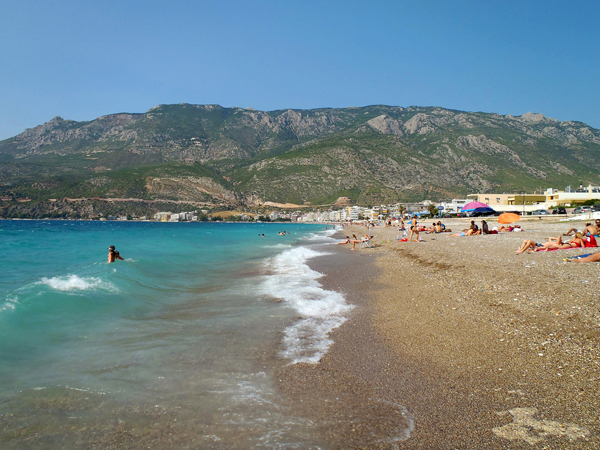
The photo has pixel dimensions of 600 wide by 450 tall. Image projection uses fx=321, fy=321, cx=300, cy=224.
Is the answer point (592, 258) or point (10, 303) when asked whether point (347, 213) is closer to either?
point (592, 258)

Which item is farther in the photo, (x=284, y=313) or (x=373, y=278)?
(x=373, y=278)

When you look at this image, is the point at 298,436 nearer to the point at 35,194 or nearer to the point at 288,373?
the point at 288,373

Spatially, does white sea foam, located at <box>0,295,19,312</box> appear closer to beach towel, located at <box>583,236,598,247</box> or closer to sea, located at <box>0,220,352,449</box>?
sea, located at <box>0,220,352,449</box>

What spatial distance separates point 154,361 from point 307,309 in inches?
185

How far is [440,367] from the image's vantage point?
5.44 m

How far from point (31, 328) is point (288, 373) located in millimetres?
6787

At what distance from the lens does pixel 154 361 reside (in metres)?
5.98

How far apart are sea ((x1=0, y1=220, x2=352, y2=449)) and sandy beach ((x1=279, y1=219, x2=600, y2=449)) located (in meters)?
0.61

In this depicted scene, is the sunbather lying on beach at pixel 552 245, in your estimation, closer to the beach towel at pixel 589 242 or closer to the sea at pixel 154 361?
the beach towel at pixel 589 242

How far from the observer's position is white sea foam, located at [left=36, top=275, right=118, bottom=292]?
11.7 metres

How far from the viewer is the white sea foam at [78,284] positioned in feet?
38.5

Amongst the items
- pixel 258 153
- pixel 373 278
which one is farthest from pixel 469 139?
pixel 373 278

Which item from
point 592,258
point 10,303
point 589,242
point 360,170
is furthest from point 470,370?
point 360,170

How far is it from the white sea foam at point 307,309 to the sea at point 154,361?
0.04 m
